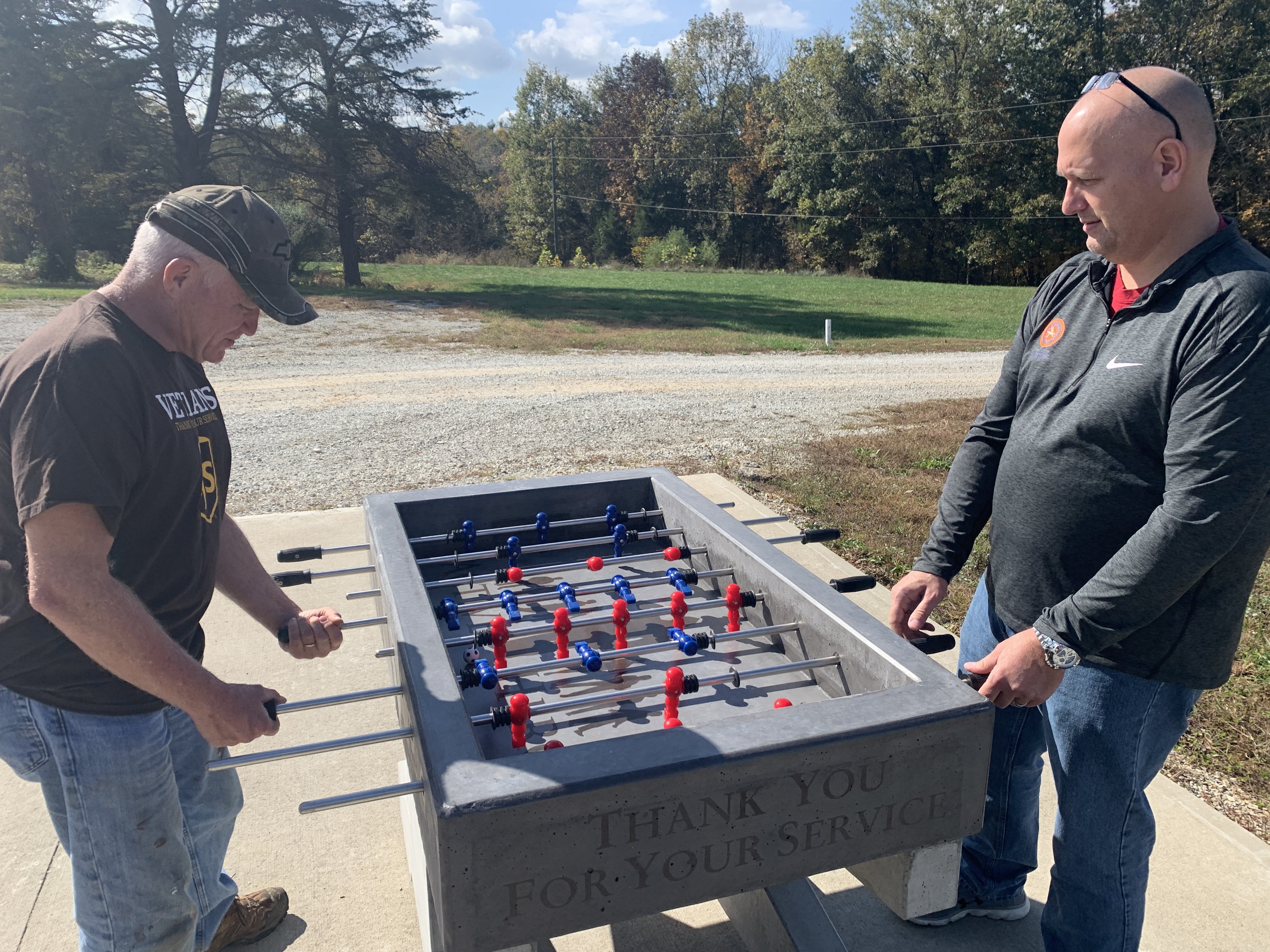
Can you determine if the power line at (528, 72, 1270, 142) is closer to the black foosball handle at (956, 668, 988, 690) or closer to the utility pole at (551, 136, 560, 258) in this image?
the utility pole at (551, 136, 560, 258)

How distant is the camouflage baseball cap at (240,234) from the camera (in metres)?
1.90

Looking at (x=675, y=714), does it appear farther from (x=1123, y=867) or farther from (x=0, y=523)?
(x=0, y=523)

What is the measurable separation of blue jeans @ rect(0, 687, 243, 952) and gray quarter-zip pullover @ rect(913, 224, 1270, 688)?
202 centimetres

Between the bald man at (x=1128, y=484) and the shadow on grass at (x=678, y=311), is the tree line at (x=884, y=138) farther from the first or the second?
the bald man at (x=1128, y=484)

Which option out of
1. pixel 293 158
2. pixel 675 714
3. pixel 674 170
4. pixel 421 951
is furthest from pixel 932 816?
pixel 674 170

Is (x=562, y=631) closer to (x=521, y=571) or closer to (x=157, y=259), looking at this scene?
(x=521, y=571)

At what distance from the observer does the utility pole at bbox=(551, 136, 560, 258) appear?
49.7 meters

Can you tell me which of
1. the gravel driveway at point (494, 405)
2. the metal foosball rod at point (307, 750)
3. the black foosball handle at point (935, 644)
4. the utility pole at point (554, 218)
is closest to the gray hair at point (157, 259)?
the metal foosball rod at point (307, 750)

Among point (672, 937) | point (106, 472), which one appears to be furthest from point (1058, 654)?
point (106, 472)

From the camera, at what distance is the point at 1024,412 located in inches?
88.8

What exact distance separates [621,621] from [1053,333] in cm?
137

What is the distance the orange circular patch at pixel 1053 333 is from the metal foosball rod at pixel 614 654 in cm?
96

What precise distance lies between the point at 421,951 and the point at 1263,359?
253 cm

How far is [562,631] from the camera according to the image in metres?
2.46
